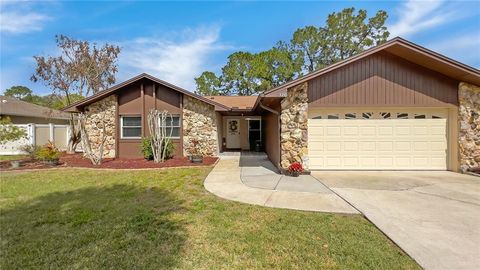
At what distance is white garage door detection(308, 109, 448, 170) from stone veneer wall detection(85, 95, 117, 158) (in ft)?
32.1

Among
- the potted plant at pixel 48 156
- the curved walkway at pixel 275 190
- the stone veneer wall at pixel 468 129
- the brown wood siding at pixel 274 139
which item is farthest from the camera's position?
the potted plant at pixel 48 156

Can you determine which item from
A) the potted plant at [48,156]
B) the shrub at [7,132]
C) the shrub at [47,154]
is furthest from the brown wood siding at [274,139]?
the shrub at [7,132]

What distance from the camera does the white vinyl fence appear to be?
51.6 ft

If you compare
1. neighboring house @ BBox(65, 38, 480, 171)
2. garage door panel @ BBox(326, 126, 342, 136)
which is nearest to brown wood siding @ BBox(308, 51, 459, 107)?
neighboring house @ BBox(65, 38, 480, 171)

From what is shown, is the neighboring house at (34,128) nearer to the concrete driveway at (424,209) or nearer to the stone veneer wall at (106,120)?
the stone veneer wall at (106,120)

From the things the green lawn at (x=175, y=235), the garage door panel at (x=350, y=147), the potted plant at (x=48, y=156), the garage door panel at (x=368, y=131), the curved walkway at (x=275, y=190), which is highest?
the garage door panel at (x=368, y=131)

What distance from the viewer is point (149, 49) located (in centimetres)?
1578

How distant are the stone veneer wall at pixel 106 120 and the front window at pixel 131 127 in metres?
0.47

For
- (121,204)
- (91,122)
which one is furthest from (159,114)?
(121,204)

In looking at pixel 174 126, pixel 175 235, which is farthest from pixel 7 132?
pixel 175 235

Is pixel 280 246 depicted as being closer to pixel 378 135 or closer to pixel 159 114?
pixel 378 135

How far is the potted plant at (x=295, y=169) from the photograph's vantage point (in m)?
8.66

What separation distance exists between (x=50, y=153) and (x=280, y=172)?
979cm

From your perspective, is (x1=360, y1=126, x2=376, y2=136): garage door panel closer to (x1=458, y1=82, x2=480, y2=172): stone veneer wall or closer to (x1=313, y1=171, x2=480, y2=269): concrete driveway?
(x1=313, y1=171, x2=480, y2=269): concrete driveway
